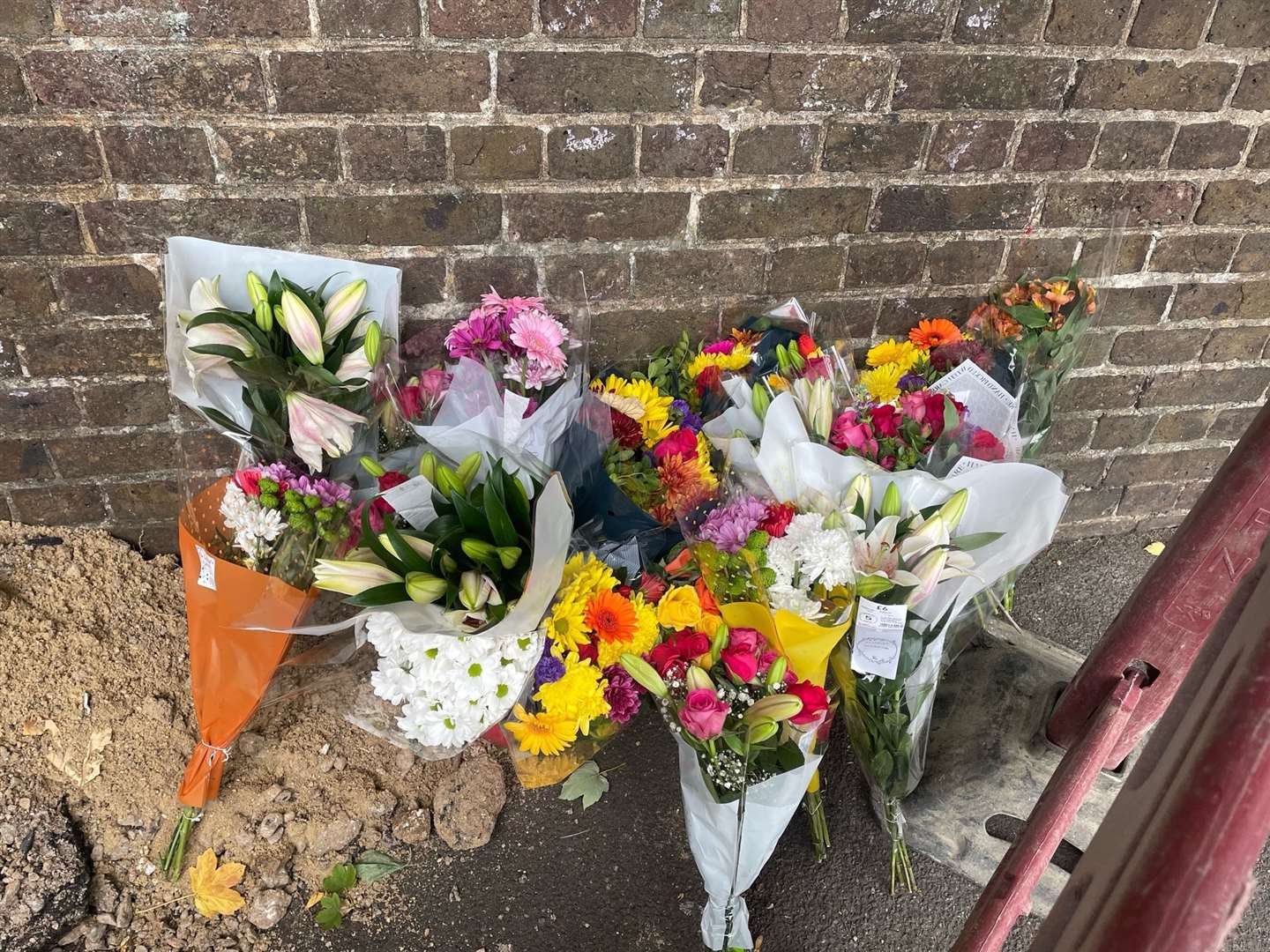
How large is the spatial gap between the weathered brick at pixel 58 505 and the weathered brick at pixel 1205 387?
260 cm

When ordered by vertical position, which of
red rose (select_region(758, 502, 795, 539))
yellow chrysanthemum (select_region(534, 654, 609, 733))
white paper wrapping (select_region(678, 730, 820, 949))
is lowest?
white paper wrapping (select_region(678, 730, 820, 949))

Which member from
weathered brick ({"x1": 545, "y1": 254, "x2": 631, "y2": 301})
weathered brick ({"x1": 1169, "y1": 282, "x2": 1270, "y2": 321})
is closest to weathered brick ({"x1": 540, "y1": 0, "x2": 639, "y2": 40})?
weathered brick ({"x1": 545, "y1": 254, "x2": 631, "y2": 301})

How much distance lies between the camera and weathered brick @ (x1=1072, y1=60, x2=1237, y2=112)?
177 centimetres

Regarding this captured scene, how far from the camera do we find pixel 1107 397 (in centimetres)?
227

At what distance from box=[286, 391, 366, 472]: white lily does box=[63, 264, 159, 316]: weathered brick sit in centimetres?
47

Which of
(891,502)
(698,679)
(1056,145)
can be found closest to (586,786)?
(698,679)

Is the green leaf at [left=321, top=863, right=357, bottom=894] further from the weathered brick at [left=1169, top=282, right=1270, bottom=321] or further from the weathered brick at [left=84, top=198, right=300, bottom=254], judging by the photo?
the weathered brick at [left=1169, top=282, right=1270, bottom=321]

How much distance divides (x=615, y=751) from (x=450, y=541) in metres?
0.86

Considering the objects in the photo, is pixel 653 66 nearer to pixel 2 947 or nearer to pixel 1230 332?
pixel 1230 332

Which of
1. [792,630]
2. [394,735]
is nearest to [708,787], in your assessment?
[792,630]

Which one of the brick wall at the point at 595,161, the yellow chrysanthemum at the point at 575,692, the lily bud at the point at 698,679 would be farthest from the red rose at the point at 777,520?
the brick wall at the point at 595,161

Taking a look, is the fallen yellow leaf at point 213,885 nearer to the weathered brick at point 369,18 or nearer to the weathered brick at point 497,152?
the weathered brick at point 497,152

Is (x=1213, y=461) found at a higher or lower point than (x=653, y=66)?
lower

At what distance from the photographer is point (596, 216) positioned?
67.7 inches
